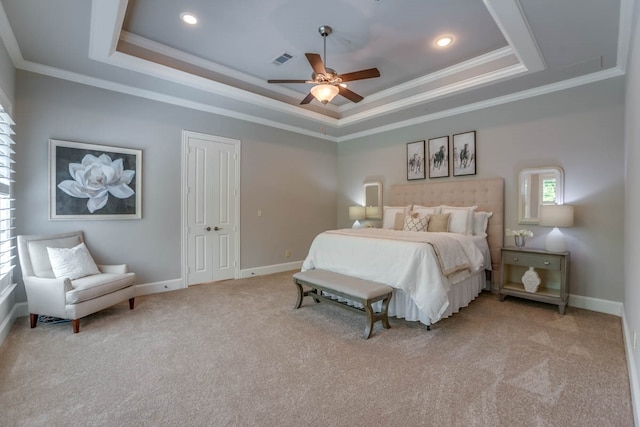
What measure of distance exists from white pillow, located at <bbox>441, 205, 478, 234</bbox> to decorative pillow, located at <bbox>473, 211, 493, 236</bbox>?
0.34 ft

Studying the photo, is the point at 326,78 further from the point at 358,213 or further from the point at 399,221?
the point at 358,213

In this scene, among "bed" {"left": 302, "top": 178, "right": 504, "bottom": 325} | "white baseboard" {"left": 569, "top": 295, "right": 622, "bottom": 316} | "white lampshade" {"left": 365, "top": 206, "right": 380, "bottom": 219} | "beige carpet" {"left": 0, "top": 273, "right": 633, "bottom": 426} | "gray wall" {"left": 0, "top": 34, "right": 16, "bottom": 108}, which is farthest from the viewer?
"white lampshade" {"left": 365, "top": 206, "right": 380, "bottom": 219}

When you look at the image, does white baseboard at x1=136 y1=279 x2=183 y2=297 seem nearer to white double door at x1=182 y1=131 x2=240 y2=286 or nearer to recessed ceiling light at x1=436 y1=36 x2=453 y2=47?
white double door at x1=182 y1=131 x2=240 y2=286

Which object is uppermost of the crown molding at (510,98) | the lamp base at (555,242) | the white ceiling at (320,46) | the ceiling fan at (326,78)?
the white ceiling at (320,46)

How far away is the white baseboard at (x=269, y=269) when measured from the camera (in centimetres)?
542

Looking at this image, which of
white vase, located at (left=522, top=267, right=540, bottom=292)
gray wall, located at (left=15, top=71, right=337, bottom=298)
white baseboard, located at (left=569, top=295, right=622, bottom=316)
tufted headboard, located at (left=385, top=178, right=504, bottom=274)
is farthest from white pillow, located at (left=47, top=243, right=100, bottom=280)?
white baseboard, located at (left=569, top=295, right=622, bottom=316)

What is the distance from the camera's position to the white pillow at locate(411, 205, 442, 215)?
4.82 m

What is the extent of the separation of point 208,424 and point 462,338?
7.67ft

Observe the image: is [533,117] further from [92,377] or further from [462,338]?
[92,377]

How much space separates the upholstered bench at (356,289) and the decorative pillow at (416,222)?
159 centimetres

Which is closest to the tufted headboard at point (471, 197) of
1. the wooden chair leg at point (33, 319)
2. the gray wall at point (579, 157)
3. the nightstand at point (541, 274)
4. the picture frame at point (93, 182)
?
the gray wall at point (579, 157)

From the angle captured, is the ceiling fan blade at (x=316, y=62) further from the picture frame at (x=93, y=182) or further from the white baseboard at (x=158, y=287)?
the white baseboard at (x=158, y=287)

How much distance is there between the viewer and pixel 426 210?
16.3 ft

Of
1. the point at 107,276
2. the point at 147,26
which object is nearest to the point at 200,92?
the point at 147,26
